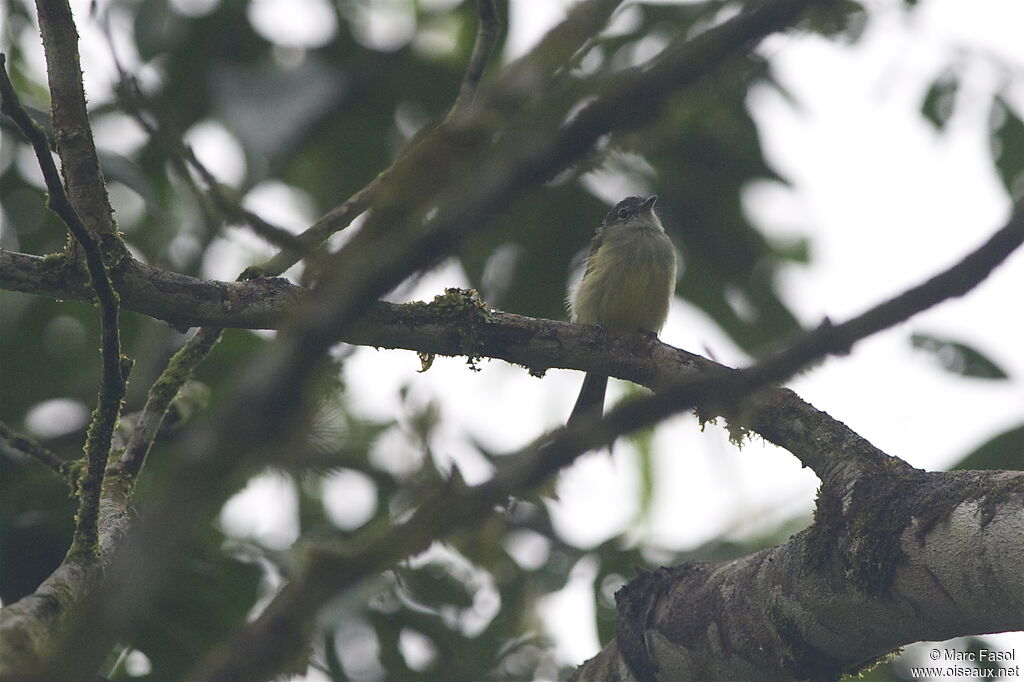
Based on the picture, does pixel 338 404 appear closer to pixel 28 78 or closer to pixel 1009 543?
pixel 1009 543

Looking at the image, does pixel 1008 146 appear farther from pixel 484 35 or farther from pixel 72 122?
pixel 72 122

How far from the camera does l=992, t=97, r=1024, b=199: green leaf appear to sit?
213 inches

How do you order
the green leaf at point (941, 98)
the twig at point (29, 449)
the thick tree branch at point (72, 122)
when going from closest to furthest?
the thick tree branch at point (72, 122), the twig at point (29, 449), the green leaf at point (941, 98)

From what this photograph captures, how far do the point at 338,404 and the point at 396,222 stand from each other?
35.4 inches

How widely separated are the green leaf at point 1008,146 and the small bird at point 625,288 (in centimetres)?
212

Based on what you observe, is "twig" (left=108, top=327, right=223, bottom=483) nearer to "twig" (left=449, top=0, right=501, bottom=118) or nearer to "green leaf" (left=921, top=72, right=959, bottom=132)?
"twig" (left=449, top=0, right=501, bottom=118)

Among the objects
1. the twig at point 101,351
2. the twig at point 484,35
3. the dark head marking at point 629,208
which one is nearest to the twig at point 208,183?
the twig at point 101,351

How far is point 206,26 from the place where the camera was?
7.73 m

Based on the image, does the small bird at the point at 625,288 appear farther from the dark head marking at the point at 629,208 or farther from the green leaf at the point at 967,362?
the green leaf at the point at 967,362

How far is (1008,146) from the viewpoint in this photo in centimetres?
544

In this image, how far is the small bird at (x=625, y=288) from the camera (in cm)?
648

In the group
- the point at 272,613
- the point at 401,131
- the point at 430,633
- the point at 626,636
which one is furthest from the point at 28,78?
the point at 272,613

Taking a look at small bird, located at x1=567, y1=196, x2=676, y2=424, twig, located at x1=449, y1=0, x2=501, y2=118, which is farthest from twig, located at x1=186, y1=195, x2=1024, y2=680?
small bird, located at x1=567, y1=196, x2=676, y2=424

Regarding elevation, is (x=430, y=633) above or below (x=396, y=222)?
above
